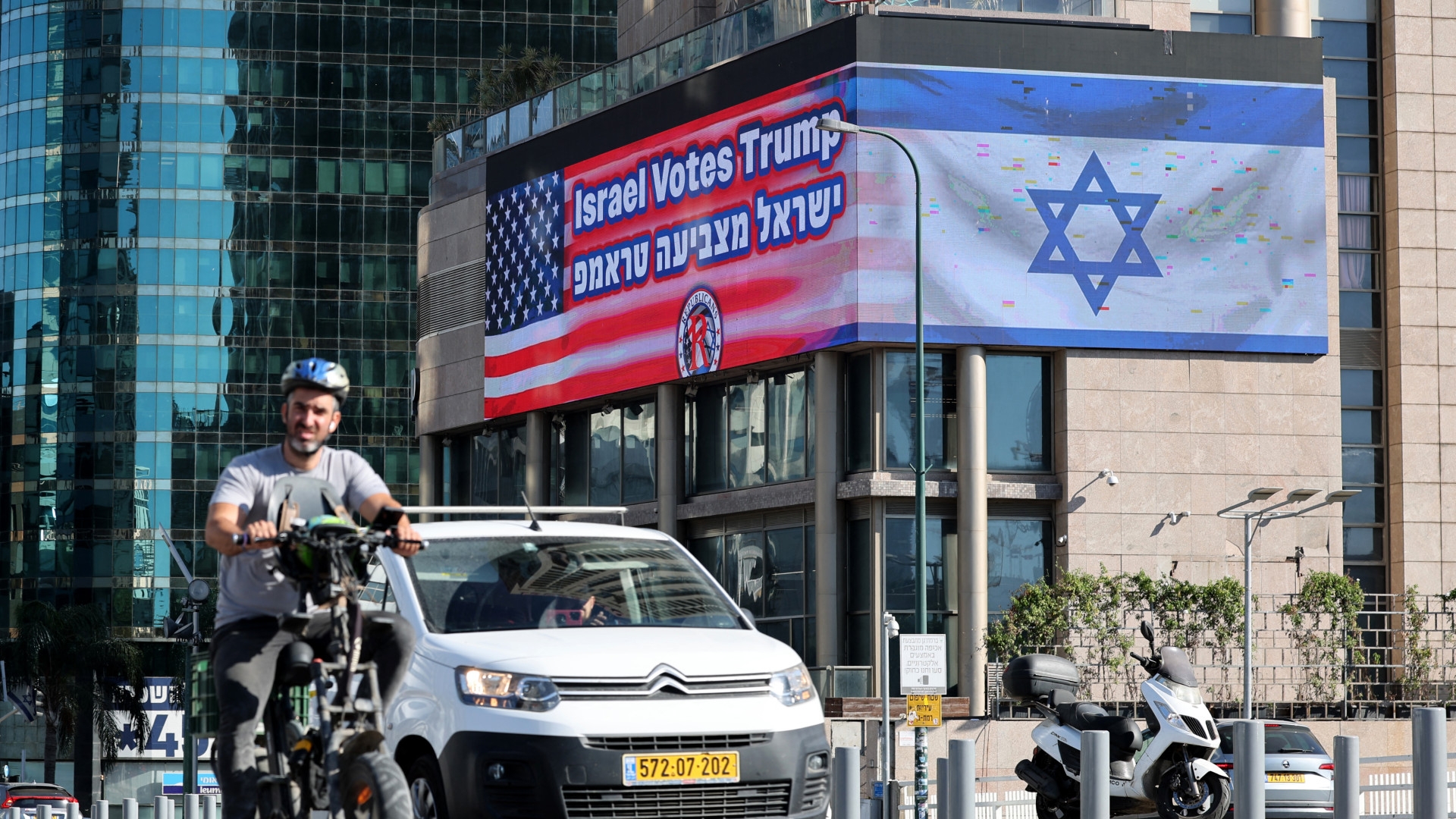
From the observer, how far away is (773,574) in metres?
44.0

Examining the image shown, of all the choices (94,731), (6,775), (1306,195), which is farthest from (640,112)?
(6,775)

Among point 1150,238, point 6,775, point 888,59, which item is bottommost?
point 6,775

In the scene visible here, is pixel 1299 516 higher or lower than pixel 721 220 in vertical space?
lower

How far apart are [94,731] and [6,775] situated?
801 centimetres

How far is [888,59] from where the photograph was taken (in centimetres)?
4106

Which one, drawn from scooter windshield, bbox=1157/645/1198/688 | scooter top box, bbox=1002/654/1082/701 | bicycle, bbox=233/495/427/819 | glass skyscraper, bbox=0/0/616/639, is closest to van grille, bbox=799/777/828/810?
bicycle, bbox=233/495/427/819

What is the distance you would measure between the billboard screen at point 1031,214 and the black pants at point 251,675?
1290 inches

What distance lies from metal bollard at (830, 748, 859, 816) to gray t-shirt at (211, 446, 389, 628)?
4676 millimetres

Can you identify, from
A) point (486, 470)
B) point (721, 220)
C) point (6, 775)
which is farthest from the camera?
point (6, 775)

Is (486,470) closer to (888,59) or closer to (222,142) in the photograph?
(888,59)

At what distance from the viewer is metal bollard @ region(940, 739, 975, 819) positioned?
1179 cm

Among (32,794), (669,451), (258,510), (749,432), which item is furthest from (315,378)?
(32,794)

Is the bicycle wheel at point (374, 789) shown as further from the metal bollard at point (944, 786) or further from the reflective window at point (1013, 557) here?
the reflective window at point (1013, 557)

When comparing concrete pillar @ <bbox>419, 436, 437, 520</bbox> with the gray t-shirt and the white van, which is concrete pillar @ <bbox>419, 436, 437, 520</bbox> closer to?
the white van
